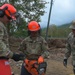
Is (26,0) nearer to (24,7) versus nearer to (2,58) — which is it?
(24,7)

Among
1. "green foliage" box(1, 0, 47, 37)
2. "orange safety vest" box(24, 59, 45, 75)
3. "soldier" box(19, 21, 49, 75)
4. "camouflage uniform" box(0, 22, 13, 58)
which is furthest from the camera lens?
"green foliage" box(1, 0, 47, 37)

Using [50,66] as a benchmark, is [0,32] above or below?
above

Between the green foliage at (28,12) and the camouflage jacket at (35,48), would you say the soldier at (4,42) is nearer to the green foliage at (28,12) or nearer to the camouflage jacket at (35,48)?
the camouflage jacket at (35,48)

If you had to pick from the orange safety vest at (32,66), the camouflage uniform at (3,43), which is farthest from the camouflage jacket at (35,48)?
the camouflage uniform at (3,43)

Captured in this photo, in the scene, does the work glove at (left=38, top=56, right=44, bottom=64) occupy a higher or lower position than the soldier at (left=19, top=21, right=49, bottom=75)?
lower

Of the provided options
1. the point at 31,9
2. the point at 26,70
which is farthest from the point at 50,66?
the point at 31,9

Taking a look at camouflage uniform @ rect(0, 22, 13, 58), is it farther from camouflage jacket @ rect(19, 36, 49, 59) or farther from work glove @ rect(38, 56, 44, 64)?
camouflage jacket @ rect(19, 36, 49, 59)

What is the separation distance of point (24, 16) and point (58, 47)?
396cm

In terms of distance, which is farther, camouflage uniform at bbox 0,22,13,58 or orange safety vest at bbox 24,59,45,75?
orange safety vest at bbox 24,59,45,75

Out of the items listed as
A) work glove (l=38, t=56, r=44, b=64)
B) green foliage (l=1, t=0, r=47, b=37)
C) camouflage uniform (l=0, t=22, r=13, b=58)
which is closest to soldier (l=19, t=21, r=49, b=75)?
work glove (l=38, t=56, r=44, b=64)

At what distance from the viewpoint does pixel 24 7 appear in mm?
19422

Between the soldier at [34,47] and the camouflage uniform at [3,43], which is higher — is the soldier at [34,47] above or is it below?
below

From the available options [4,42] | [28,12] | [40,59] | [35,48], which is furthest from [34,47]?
[28,12]

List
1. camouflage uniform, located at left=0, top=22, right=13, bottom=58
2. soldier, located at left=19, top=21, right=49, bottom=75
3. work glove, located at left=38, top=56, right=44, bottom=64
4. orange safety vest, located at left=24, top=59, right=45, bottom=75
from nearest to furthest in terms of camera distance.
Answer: camouflage uniform, located at left=0, top=22, right=13, bottom=58 < work glove, located at left=38, top=56, right=44, bottom=64 < orange safety vest, located at left=24, top=59, right=45, bottom=75 < soldier, located at left=19, top=21, right=49, bottom=75
